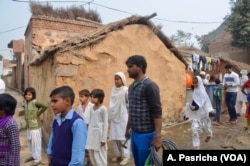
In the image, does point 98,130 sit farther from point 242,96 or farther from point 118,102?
point 242,96

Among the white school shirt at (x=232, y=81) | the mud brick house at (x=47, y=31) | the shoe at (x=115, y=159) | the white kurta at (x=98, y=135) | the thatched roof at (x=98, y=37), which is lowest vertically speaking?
the shoe at (x=115, y=159)

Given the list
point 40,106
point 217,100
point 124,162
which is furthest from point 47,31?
point 124,162

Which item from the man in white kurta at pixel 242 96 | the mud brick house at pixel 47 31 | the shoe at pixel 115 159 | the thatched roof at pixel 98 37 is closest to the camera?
the shoe at pixel 115 159

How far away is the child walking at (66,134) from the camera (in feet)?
8.60

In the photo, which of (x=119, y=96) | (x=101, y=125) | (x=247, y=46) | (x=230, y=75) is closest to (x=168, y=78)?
(x=230, y=75)

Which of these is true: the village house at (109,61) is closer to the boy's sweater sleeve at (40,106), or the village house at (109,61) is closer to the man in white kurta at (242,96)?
the boy's sweater sleeve at (40,106)

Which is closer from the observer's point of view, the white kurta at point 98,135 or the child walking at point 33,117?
the white kurta at point 98,135

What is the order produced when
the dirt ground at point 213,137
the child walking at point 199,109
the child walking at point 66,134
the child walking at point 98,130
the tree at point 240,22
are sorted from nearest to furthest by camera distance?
1. the child walking at point 66,134
2. the child walking at point 98,130
3. the child walking at point 199,109
4. the dirt ground at point 213,137
5. the tree at point 240,22

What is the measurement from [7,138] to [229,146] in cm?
527

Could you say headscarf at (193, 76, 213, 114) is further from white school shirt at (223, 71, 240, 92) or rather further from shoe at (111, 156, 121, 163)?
white school shirt at (223, 71, 240, 92)

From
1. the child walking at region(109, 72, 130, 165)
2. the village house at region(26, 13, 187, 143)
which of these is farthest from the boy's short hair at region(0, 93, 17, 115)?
the village house at region(26, 13, 187, 143)

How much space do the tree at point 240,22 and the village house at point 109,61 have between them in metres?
12.0

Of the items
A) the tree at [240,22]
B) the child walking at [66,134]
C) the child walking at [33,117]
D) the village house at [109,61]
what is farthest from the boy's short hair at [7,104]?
the tree at [240,22]

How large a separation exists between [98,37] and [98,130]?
2.86m
